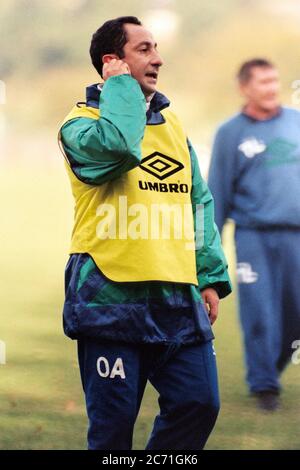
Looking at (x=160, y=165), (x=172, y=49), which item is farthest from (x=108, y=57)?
(x=172, y=49)

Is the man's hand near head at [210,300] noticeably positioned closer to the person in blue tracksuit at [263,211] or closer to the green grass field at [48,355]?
the green grass field at [48,355]

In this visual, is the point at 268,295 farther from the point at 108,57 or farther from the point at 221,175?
the point at 108,57

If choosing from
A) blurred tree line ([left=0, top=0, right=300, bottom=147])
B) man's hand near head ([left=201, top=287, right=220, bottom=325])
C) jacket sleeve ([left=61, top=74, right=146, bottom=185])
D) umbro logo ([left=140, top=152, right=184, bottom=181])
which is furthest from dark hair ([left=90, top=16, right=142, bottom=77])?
blurred tree line ([left=0, top=0, right=300, bottom=147])

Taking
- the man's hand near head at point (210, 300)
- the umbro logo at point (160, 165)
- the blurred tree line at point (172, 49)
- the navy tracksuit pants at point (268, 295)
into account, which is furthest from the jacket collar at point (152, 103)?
the navy tracksuit pants at point (268, 295)

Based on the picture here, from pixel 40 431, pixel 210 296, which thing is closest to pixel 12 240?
pixel 40 431

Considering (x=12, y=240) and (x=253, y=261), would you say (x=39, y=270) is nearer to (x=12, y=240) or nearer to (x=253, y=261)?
(x=12, y=240)

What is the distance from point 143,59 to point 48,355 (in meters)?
1.56

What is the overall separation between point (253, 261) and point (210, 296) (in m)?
1.17

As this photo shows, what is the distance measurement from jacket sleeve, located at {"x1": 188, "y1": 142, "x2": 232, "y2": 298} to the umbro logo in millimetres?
105

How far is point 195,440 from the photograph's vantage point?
3.25 meters

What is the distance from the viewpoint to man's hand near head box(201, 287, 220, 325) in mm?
3320

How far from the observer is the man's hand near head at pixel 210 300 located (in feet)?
10.9

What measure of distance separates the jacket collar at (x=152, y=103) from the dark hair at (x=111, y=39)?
10 centimetres

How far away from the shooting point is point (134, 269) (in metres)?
3.12
